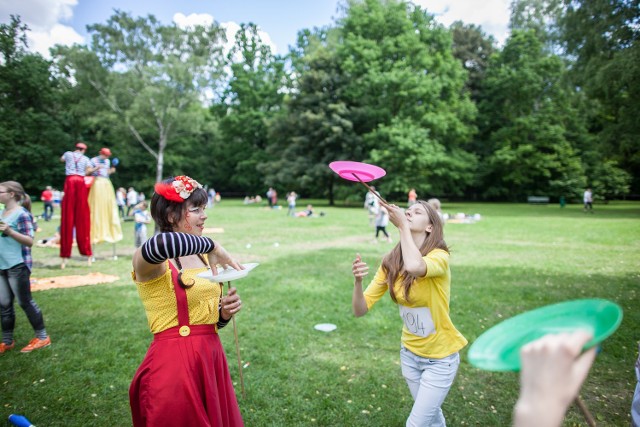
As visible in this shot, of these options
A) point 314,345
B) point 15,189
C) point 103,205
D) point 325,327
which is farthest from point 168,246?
point 103,205

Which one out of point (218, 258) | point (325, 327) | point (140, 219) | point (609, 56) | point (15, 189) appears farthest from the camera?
point (609, 56)

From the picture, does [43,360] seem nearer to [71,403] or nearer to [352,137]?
[71,403]

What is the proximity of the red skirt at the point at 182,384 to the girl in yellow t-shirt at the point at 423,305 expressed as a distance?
1152 millimetres

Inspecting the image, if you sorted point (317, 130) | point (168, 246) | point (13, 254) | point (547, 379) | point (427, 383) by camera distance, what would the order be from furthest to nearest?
point (317, 130) < point (13, 254) < point (427, 383) < point (168, 246) < point (547, 379)

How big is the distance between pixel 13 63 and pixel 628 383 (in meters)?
10.9

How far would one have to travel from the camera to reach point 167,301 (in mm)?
2400

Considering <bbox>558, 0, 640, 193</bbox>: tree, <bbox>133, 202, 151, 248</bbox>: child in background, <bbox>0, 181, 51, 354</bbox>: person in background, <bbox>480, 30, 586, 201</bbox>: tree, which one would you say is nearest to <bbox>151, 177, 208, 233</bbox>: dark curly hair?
<bbox>0, 181, 51, 354</bbox>: person in background

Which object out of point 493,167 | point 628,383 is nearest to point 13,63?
point 628,383

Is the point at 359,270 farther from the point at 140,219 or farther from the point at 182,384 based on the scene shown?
the point at 140,219

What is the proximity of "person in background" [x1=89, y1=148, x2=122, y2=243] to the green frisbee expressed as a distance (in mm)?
10701

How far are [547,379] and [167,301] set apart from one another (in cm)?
206

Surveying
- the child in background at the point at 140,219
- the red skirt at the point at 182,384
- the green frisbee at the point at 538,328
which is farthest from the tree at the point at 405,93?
the green frisbee at the point at 538,328

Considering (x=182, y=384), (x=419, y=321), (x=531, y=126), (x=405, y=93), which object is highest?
(x=405, y=93)

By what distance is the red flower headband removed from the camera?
8.01 ft
